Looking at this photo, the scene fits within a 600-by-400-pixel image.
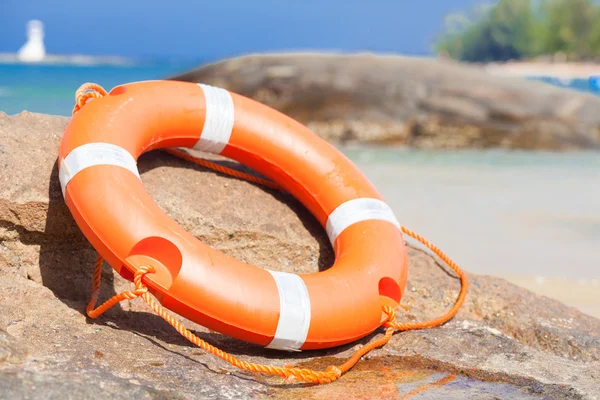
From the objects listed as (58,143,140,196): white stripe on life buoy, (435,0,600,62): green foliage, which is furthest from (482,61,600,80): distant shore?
(58,143,140,196): white stripe on life buoy

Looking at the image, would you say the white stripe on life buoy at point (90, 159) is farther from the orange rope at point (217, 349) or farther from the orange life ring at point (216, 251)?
the orange rope at point (217, 349)

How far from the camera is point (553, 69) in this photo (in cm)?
5241

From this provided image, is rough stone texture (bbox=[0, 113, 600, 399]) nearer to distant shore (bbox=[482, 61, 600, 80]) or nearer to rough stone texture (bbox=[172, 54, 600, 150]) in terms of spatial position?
rough stone texture (bbox=[172, 54, 600, 150])

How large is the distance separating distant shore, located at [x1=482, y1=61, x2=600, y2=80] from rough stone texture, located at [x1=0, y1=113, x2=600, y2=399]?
4523 centimetres

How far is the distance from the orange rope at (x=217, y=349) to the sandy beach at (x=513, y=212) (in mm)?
1426

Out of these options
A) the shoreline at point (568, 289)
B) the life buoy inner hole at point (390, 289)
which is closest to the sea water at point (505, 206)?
the shoreline at point (568, 289)

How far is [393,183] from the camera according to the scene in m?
7.68

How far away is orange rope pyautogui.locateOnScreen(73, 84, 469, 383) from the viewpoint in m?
2.17

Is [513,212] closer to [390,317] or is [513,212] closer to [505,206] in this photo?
A: [505,206]

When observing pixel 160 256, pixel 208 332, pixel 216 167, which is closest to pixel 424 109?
pixel 216 167

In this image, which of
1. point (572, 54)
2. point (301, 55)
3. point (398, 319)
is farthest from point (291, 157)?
point (572, 54)

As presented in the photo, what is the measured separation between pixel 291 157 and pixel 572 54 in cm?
5509

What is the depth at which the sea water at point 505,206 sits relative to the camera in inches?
181

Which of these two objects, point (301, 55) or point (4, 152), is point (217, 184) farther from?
point (301, 55)
